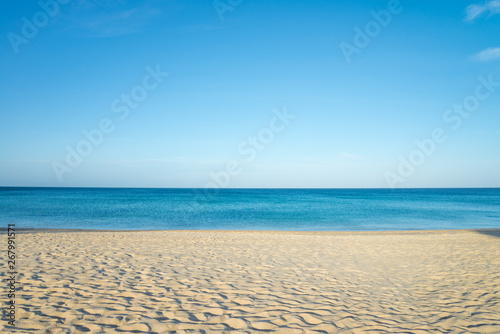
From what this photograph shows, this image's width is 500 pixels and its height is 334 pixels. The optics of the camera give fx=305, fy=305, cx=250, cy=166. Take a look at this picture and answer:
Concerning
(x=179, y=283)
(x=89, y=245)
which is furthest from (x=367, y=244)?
(x=89, y=245)

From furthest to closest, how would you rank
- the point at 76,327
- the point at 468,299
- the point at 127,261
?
the point at 127,261
the point at 468,299
the point at 76,327

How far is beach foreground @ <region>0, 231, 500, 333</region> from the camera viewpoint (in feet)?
14.1

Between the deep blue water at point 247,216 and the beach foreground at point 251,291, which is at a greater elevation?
the beach foreground at point 251,291

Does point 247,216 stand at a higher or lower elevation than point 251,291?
lower

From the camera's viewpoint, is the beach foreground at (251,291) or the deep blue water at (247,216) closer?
the beach foreground at (251,291)

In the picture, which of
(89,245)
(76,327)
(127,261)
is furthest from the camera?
(89,245)

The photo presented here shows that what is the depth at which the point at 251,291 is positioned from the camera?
5.72 meters

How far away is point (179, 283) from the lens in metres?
6.12

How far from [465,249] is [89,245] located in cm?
1306

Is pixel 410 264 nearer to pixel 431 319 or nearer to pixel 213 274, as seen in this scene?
pixel 431 319

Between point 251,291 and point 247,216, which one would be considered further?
point 247,216

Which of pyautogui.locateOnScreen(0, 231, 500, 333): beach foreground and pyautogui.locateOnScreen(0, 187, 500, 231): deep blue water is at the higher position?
pyautogui.locateOnScreen(0, 231, 500, 333): beach foreground

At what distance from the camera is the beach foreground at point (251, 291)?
4301 millimetres

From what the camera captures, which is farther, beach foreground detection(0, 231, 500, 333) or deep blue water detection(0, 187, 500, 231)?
deep blue water detection(0, 187, 500, 231)
